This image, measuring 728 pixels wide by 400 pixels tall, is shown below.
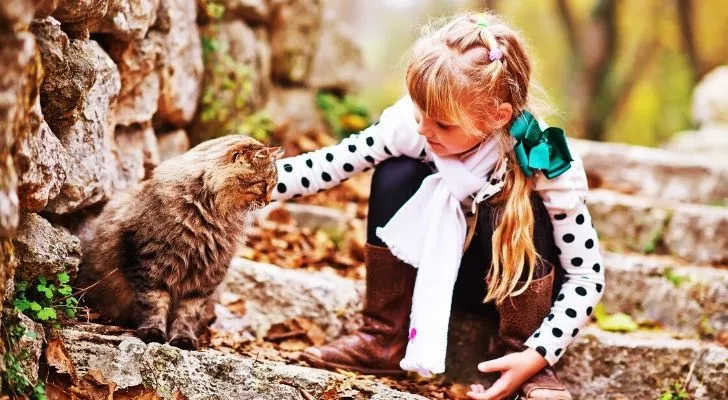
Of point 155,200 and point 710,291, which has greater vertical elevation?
point 155,200

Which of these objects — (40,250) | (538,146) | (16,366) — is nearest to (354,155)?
(538,146)

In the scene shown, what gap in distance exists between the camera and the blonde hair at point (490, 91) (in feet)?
7.98

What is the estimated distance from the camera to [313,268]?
3.60 metres

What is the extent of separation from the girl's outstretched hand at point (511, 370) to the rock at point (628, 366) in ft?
1.38

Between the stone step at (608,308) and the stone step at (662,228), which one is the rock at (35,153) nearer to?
the stone step at (608,308)

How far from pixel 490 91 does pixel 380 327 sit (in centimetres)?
97

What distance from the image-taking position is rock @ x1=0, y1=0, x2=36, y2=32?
1451mm

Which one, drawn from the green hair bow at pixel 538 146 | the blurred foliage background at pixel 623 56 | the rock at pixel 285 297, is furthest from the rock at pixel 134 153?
the blurred foliage background at pixel 623 56

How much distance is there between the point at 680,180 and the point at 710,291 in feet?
5.32

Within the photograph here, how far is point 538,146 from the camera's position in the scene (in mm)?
2488

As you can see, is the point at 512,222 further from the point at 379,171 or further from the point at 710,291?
the point at 710,291

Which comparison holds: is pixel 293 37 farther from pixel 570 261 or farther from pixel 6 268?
pixel 6 268

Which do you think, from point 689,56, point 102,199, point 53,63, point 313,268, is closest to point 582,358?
point 313,268

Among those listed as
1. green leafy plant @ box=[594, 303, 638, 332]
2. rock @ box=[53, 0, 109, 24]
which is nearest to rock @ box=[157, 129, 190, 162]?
rock @ box=[53, 0, 109, 24]
